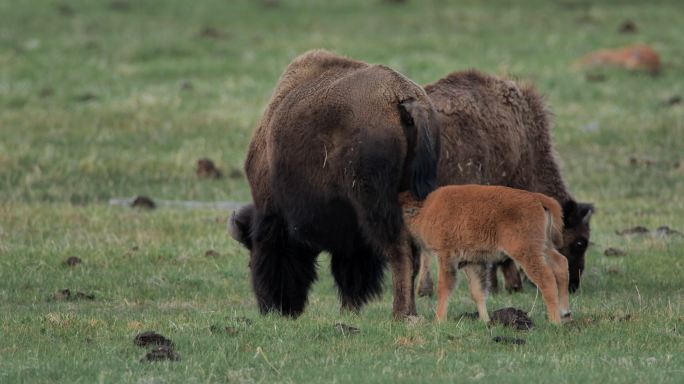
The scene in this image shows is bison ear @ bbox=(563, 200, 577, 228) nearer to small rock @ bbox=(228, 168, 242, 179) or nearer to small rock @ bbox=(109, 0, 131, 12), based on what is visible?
small rock @ bbox=(228, 168, 242, 179)

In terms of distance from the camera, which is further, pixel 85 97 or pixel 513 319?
pixel 85 97

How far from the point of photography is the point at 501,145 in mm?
10336

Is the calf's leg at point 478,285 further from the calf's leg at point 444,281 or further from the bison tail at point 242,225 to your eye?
the bison tail at point 242,225

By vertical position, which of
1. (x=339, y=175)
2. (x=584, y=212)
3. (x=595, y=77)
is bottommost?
(x=595, y=77)

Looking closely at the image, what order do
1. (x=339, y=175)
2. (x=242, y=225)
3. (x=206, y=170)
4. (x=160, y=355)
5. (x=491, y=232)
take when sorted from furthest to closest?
(x=206, y=170)
(x=242, y=225)
(x=339, y=175)
(x=491, y=232)
(x=160, y=355)

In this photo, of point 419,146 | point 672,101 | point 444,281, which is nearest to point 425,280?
point 444,281

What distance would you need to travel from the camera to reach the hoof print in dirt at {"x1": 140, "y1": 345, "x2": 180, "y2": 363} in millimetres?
6914

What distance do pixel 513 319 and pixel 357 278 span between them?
170 centimetres

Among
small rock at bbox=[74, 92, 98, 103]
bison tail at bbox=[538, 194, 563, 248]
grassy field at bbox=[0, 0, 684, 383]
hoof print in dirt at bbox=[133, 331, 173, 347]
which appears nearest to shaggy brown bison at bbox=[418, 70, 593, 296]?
grassy field at bbox=[0, 0, 684, 383]

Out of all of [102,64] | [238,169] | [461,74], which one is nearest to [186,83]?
[102,64]

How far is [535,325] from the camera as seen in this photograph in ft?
25.9

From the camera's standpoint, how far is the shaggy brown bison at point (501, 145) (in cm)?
993

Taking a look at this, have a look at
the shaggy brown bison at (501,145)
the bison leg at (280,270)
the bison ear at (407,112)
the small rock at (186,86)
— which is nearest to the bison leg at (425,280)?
the shaggy brown bison at (501,145)

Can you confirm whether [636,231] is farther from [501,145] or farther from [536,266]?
[536,266]
